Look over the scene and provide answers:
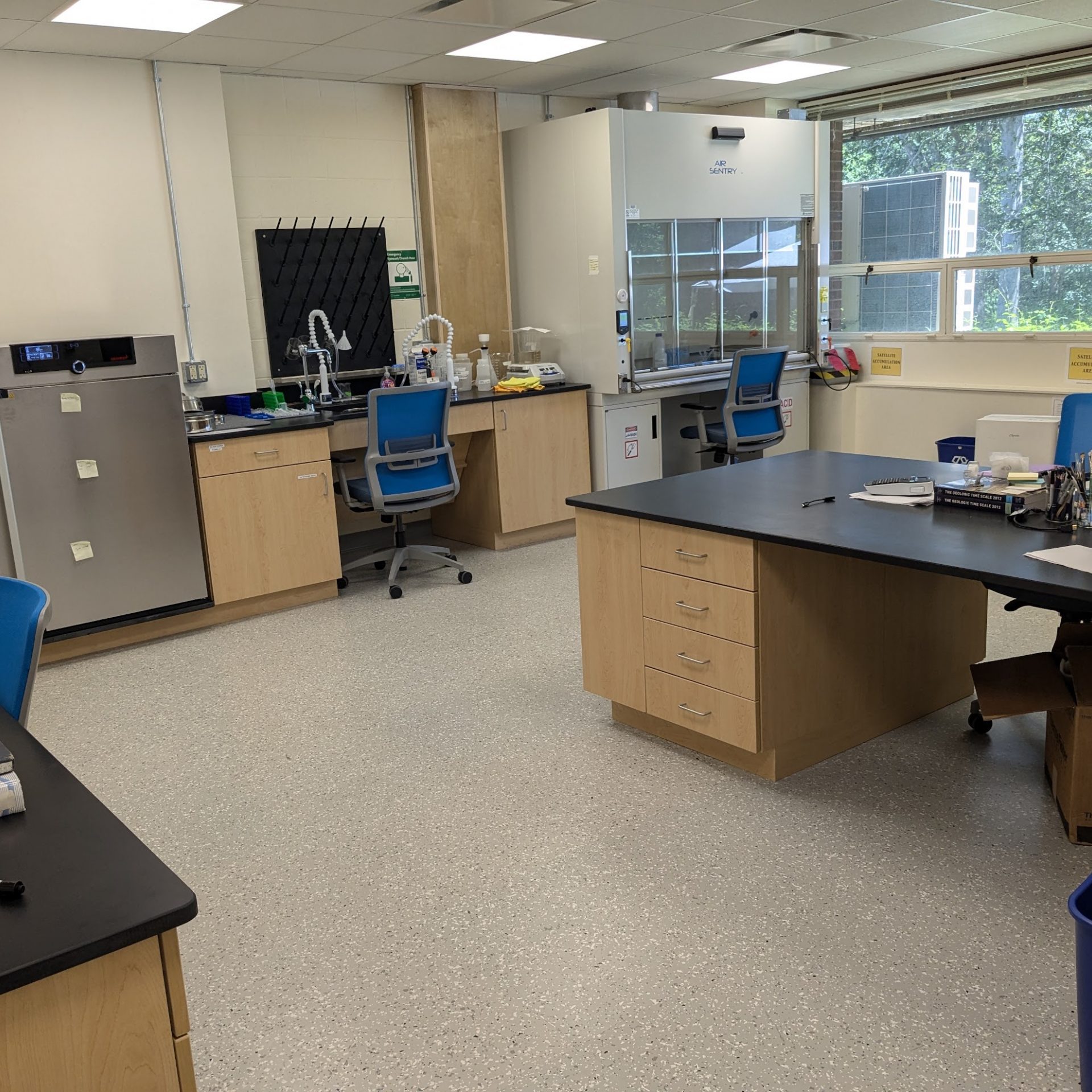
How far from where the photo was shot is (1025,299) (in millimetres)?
6191

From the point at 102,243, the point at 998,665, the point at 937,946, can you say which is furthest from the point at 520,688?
the point at 102,243

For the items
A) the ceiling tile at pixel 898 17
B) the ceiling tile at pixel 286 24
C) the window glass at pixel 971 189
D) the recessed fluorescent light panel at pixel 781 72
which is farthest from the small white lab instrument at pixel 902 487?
the window glass at pixel 971 189

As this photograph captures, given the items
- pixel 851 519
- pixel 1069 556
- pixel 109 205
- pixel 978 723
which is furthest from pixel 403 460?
pixel 1069 556

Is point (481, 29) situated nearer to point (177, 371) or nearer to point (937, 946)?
point (177, 371)

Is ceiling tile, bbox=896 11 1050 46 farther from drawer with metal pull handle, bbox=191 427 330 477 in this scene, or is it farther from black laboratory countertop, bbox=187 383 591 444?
drawer with metal pull handle, bbox=191 427 330 477

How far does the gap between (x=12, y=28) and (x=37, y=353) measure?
50.1 inches

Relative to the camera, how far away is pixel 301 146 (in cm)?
559

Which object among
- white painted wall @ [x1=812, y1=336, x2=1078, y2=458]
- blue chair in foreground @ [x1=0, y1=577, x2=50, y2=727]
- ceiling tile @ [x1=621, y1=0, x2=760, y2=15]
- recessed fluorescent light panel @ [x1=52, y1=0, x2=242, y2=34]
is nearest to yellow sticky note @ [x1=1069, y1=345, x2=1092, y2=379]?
white painted wall @ [x1=812, y1=336, x2=1078, y2=458]

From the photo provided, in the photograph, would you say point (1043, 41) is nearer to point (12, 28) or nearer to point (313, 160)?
point (313, 160)

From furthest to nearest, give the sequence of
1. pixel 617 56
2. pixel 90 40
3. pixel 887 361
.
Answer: pixel 887 361 → pixel 617 56 → pixel 90 40

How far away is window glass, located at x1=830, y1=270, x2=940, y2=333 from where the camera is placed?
6625 mm

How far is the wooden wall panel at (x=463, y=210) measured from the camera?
5.93m

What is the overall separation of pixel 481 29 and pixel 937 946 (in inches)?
162

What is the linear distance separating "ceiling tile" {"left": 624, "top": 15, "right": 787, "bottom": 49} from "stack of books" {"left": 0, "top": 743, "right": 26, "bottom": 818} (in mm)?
4451
